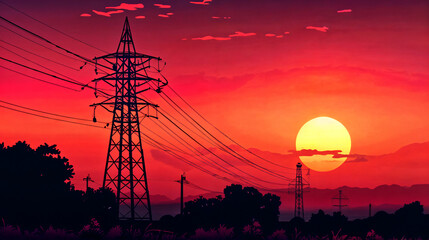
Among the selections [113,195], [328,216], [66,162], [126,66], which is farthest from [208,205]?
[126,66]

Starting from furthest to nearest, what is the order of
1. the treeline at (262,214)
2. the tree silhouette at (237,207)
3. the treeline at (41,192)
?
the tree silhouette at (237,207)
the treeline at (262,214)
the treeline at (41,192)

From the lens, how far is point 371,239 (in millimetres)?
18000

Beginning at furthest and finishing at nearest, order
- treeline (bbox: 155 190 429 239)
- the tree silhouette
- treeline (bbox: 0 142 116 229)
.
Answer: the tree silhouette < treeline (bbox: 155 190 429 239) < treeline (bbox: 0 142 116 229)

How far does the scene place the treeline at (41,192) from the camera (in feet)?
250

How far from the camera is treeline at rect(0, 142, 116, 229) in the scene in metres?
76.3

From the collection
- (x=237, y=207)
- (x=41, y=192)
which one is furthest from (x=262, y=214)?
(x=41, y=192)

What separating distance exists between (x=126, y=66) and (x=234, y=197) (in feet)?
375

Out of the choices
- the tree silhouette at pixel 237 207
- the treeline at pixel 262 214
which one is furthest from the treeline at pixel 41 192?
the tree silhouette at pixel 237 207

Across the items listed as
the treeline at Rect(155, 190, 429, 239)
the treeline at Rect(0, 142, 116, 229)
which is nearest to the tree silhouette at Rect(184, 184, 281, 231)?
the treeline at Rect(155, 190, 429, 239)

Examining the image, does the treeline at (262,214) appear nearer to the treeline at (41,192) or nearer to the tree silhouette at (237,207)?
the tree silhouette at (237,207)

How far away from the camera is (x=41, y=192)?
81.4m

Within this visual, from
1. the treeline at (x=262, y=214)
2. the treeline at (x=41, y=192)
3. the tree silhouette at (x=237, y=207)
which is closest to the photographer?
the treeline at (x=41, y=192)

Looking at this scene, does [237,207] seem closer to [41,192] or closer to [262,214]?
[262,214]

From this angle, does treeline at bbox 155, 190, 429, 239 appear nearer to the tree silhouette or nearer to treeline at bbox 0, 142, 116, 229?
the tree silhouette
